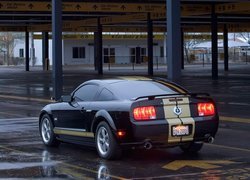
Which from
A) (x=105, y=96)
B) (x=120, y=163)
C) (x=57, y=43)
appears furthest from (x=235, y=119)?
(x=57, y=43)

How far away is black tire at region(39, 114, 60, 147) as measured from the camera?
1216 centimetres

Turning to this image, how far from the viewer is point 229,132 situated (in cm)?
1408

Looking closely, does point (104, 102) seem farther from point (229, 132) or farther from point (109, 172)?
point (229, 132)

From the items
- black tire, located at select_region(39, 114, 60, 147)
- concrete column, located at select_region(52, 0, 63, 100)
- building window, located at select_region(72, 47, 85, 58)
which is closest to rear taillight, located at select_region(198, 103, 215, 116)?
black tire, located at select_region(39, 114, 60, 147)

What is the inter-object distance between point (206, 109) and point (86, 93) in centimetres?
251

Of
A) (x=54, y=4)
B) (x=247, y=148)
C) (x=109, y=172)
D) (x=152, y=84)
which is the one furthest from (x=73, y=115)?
(x=54, y=4)

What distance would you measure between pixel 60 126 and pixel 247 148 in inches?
151

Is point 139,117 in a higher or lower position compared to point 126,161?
higher

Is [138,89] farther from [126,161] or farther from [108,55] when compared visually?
[108,55]

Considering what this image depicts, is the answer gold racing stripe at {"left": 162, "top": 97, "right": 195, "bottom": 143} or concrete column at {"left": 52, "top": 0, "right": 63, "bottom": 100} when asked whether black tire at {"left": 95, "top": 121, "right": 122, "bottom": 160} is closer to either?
gold racing stripe at {"left": 162, "top": 97, "right": 195, "bottom": 143}

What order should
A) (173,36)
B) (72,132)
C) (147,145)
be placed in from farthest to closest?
(173,36), (72,132), (147,145)

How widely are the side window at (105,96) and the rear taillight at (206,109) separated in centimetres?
162

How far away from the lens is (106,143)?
10289mm

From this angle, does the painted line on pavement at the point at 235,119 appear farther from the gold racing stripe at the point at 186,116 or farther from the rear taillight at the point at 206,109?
the gold racing stripe at the point at 186,116
